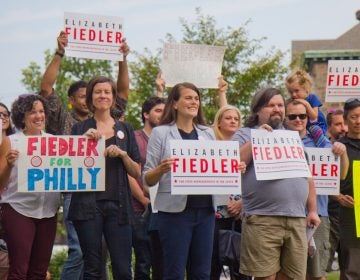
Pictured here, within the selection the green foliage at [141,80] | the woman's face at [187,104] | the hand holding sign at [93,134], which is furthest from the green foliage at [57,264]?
the woman's face at [187,104]

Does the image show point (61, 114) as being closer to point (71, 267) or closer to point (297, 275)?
point (71, 267)

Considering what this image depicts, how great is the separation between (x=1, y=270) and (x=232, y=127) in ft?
9.29

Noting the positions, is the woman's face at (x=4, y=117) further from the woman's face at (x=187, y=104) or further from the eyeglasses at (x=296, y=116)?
the eyeglasses at (x=296, y=116)

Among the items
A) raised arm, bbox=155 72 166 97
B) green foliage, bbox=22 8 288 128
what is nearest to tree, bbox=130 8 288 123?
green foliage, bbox=22 8 288 128

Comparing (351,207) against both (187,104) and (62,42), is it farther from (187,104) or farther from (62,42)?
(62,42)

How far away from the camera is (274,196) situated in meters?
7.61

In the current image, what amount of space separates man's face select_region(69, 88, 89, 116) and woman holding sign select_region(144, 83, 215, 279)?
135 cm

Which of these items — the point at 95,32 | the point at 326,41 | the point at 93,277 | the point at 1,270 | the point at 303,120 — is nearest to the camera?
the point at 93,277

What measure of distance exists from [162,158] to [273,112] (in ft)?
3.77

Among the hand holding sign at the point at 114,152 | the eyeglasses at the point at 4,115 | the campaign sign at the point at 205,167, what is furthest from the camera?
the eyeglasses at the point at 4,115

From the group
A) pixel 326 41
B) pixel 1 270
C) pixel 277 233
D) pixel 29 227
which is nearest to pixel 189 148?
pixel 277 233

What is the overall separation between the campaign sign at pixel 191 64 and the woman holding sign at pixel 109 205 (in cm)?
202

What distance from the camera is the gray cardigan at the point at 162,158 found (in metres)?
7.41

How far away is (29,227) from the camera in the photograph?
304 inches
